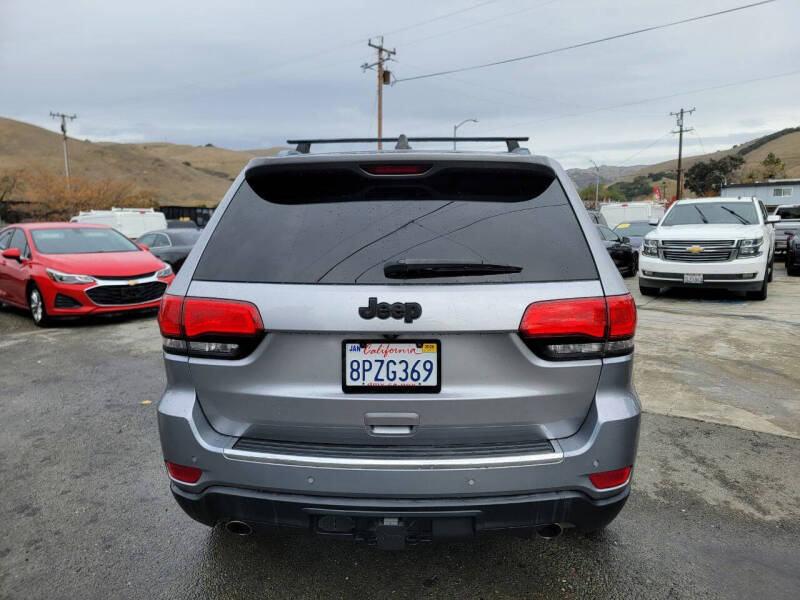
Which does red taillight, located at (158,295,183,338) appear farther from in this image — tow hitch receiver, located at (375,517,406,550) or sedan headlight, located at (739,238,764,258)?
sedan headlight, located at (739,238,764,258)

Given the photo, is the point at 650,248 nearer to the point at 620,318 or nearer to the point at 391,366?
the point at 620,318

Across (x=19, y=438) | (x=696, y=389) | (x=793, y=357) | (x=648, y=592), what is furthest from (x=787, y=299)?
(x=19, y=438)

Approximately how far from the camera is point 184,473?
7.03 feet

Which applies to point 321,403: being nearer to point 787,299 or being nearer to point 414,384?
point 414,384

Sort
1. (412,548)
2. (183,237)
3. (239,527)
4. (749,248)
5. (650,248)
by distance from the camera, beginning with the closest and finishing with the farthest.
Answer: (239,527) < (412,548) < (749,248) < (650,248) < (183,237)

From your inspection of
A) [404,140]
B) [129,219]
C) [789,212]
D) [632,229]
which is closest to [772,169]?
[789,212]

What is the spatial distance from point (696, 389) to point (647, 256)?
6401mm

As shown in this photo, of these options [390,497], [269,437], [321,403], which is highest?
[321,403]

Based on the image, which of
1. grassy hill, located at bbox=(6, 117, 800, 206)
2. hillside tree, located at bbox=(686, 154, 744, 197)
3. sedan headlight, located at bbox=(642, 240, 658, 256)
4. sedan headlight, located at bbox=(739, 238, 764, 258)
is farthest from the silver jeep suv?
grassy hill, located at bbox=(6, 117, 800, 206)

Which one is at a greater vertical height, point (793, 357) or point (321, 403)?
point (321, 403)

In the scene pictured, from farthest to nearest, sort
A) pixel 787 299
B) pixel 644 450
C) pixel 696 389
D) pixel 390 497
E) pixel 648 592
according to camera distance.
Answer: pixel 787 299, pixel 696 389, pixel 644 450, pixel 648 592, pixel 390 497

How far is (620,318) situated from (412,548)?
1518mm

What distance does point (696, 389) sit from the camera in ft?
17.2

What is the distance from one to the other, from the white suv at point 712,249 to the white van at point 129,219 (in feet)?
54.5
